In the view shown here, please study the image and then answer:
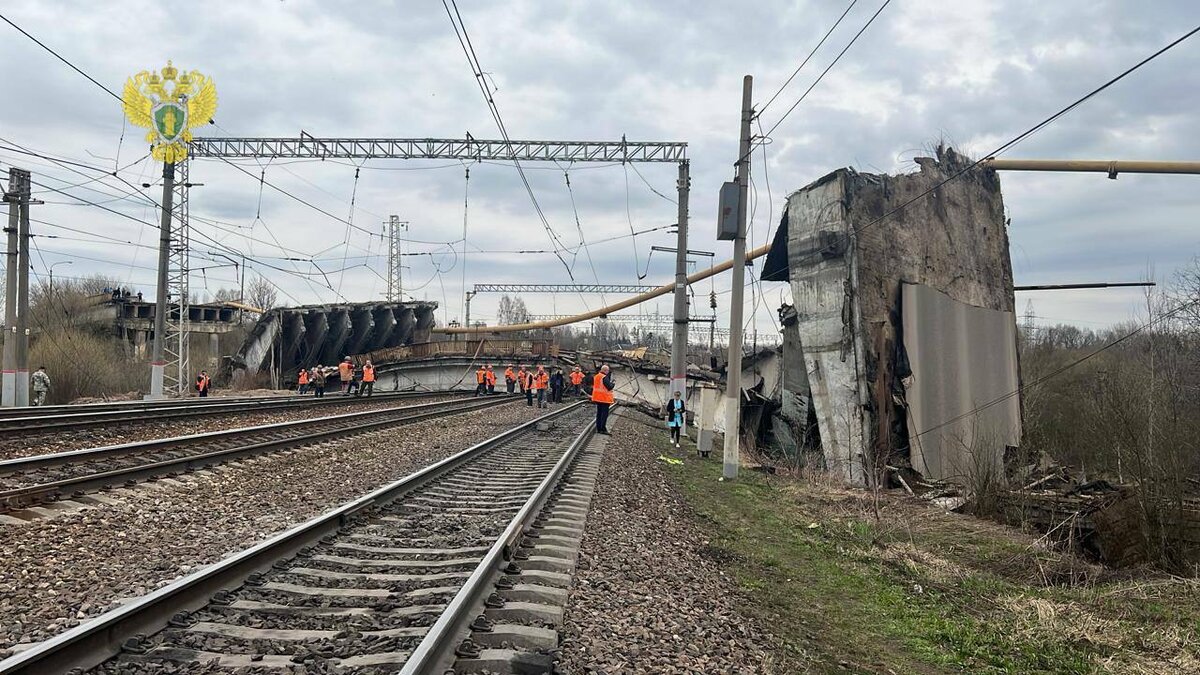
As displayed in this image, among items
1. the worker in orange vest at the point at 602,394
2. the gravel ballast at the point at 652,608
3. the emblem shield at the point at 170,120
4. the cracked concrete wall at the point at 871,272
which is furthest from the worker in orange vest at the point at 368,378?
the gravel ballast at the point at 652,608

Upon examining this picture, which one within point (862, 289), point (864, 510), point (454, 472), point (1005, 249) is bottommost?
point (864, 510)

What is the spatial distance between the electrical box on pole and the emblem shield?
21116 mm

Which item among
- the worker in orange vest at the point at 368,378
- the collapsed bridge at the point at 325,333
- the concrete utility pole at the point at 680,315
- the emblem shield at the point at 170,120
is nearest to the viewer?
the concrete utility pole at the point at 680,315

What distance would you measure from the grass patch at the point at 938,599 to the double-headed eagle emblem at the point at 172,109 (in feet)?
78.9

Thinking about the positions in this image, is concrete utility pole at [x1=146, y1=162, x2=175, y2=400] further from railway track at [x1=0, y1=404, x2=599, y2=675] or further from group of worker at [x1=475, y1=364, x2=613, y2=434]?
railway track at [x1=0, y1=404, x2=599, y2=675]

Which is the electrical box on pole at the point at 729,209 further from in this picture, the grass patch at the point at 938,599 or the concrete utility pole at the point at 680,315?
the concrete utility pole at the point at 680,315

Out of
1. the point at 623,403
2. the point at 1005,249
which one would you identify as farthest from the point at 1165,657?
the point at 623,403

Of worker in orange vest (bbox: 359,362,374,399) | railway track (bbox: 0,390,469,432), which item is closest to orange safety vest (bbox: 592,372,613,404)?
railway track (bbox: 0,390,469,432)

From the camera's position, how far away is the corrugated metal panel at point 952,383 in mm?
17500

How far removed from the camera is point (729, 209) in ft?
48.7

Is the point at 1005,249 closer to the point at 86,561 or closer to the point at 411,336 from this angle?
the point at 86,561

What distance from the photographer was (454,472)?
11148 mm

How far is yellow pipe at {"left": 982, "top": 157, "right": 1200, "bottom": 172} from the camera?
13523mm

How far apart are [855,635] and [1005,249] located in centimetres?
1778
